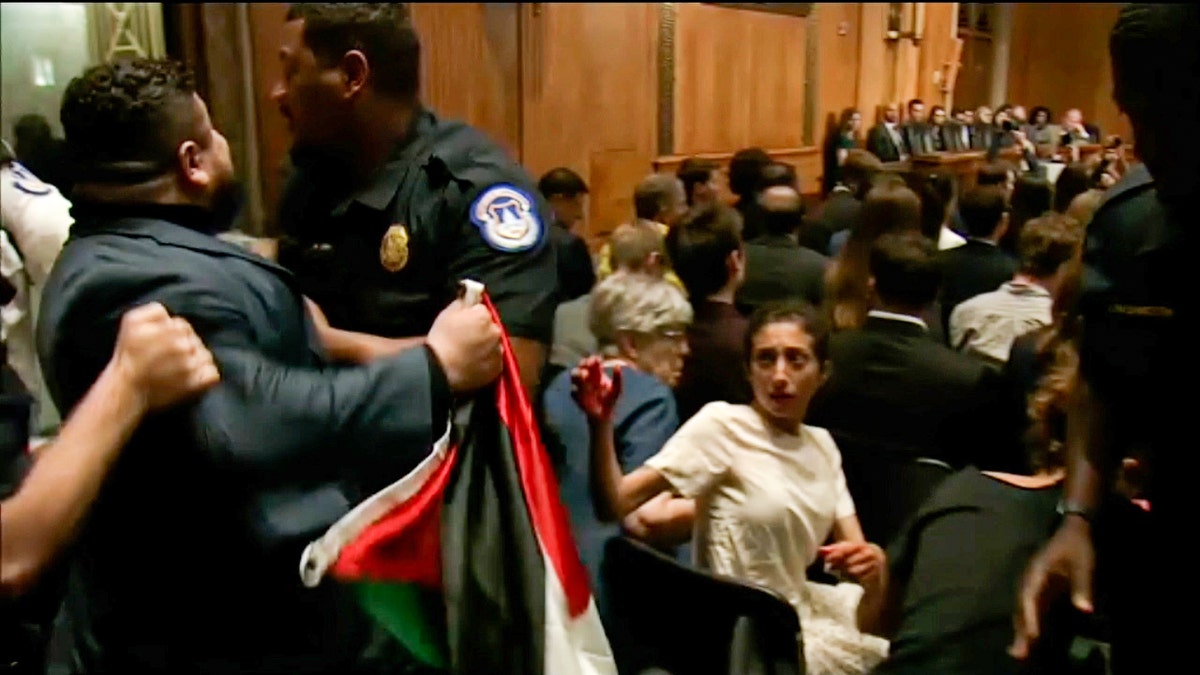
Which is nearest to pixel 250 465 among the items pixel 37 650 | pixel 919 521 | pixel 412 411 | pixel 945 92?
pixel 412 411

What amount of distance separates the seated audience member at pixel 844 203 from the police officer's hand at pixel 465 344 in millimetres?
1029

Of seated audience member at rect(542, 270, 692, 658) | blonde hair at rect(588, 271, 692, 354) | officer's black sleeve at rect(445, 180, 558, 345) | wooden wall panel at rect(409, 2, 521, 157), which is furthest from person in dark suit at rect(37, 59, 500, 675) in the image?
wooden wall panel at rect(409, 2, 521, 157)

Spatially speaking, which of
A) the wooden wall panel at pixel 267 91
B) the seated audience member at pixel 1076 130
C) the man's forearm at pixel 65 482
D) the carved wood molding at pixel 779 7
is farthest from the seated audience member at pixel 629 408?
the wooden wall panel at pixel 267 91

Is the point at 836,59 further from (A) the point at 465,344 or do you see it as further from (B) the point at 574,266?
(A) the point at 465,344

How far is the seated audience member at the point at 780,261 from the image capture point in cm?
222

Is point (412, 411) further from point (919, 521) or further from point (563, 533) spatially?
point (919, 521)

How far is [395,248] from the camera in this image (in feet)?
5.32

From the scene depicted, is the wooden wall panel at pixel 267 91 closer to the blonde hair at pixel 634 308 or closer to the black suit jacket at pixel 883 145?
the blonde hair at pixel 634 308

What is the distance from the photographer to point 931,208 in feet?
6.75

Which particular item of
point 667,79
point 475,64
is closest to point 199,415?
point 667,79

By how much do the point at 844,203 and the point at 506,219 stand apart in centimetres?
85

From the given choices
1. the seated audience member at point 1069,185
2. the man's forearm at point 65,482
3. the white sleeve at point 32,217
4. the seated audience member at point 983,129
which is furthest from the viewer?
the white sleeve at point 32,217

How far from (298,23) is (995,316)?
1.37 meters

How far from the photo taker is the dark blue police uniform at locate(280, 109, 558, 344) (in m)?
1.58
